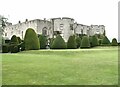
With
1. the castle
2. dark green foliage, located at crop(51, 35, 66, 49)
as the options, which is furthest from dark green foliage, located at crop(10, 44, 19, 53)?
the castle

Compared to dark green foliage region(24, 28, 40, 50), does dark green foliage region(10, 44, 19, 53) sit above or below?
below

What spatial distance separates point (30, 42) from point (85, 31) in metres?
46.5

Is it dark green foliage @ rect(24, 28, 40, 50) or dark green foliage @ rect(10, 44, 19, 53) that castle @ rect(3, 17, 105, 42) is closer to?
dark green foliage @ rect(10, 44, 19, 53)

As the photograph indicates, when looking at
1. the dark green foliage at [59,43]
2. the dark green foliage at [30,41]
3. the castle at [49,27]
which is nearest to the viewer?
the dark green foliage at [30,41]

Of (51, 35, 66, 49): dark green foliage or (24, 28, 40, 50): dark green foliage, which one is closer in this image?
(24, 28, 40, 50): dark green foliage

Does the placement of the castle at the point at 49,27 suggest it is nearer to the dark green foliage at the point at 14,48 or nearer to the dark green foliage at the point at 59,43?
the dark green foliage at the point at 59,43

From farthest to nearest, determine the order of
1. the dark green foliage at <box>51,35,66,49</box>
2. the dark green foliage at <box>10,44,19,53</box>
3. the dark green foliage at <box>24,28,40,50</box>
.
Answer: the dark green foliage at <box>51,35,66,49</box> → the dark green foliage at <box>10,44,19,53</box> → the dark green foliage at <box>24,28,40,50</box>

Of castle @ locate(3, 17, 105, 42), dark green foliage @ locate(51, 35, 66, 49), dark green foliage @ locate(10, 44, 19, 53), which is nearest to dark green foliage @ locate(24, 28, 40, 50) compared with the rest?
dark green foliage @ locate(10, 44, 19, 53)

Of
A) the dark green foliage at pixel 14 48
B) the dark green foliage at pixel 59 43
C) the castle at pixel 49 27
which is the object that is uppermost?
the castle at pixel 49 27

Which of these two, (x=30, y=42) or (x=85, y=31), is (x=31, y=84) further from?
(x=85, y=31)

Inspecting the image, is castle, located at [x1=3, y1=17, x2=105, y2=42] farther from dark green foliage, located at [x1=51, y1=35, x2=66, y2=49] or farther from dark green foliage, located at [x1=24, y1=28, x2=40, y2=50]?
dark green foliage, located at [x1=24, y1=28, x2=40, y2=50]

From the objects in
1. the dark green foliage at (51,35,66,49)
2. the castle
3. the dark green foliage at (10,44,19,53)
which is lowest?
the dark green foliage at (10,44,19,53)

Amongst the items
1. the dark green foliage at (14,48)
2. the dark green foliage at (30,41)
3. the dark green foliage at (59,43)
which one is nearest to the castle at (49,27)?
the dark green foliage at (59,43)

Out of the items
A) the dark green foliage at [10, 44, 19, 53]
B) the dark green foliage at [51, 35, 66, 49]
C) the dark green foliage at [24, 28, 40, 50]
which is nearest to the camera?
the dark green foliage at [24, 28, 40, 50]
